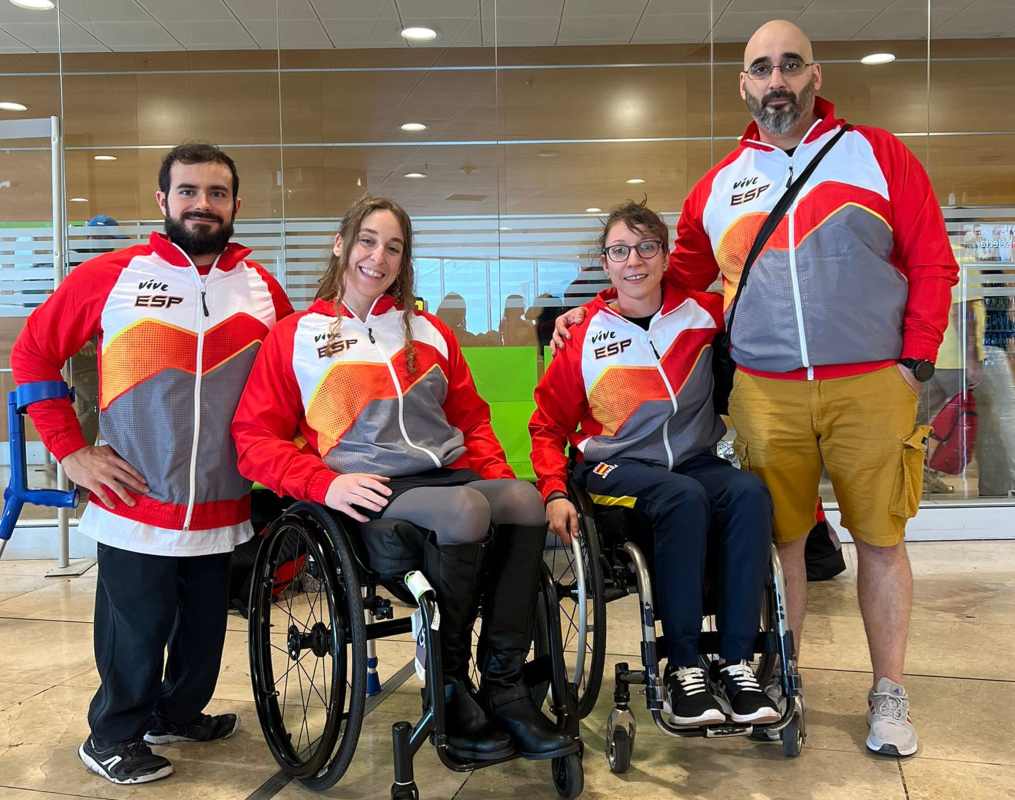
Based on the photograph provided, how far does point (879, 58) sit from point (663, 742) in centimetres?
410

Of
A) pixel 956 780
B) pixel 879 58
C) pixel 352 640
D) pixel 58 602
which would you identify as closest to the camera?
pixel 352 640

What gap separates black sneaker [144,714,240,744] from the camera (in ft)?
7.22

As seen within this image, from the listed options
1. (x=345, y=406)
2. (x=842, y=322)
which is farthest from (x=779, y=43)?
(x=345, y=406)

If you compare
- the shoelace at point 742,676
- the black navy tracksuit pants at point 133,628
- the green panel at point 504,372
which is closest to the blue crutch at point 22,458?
the black navy tracksuit pants at point 133,628

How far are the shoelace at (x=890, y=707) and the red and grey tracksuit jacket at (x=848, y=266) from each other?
75 cm

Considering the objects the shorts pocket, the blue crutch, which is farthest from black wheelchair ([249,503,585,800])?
the shorts pocket

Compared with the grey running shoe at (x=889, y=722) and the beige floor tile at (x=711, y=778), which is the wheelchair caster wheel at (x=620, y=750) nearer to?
the beige floor tile at (x=711, y=778)

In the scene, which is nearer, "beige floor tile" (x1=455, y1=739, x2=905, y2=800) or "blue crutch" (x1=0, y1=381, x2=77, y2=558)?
"beige floor tile" (x1=455, y1=739, x2=905, y2=800)

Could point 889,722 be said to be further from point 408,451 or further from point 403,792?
point 408,451

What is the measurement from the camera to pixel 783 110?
211 centimetres

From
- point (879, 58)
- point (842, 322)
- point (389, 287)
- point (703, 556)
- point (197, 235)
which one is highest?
point (879, 58)

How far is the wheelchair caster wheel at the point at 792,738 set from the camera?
6.54ft

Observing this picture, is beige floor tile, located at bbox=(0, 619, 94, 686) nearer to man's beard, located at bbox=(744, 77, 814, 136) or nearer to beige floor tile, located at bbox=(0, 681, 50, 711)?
beige floor tile, located at bbox=(0, 681, 50, 711)

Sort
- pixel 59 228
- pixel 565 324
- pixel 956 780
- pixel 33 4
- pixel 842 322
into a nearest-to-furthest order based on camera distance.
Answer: pixel 956 780 < pixel 842 322 < pixel 565 324 < pixel 59 228 < pixel 33 4
